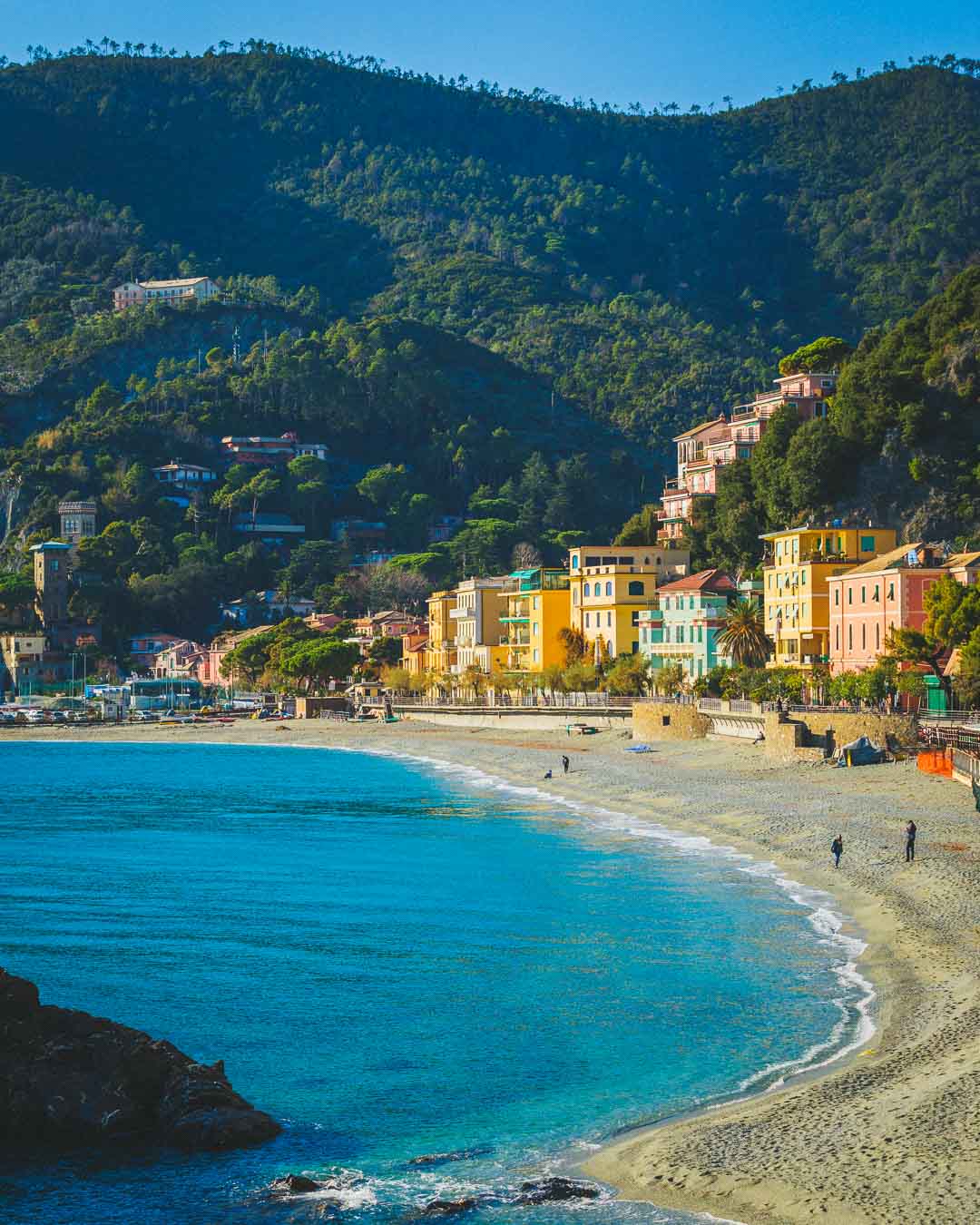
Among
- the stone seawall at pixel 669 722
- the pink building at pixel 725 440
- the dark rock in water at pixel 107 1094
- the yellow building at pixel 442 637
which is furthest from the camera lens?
the yellow building at pixel 442 637

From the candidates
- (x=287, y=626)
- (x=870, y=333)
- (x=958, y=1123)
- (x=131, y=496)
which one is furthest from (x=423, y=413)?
(x=958, y=1123)

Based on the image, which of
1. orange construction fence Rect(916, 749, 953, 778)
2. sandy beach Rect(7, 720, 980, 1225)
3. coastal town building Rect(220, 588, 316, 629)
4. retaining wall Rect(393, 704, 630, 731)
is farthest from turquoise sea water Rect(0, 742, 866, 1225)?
coastal town building Rect(220, 588, 316, 629)

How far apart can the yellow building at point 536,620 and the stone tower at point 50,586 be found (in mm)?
60470

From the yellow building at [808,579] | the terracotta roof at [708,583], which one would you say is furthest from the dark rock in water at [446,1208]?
the terracotta roof at [708,583]

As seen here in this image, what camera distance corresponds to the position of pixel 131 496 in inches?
7077

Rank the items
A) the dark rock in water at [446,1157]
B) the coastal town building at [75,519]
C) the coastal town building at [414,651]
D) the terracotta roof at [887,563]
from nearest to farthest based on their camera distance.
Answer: the dark rock in water at [446,1157] → the terracotta roof at [887,563] → the coastal town building at [414,651] → the coastal town building at [75,519]

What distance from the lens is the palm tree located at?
78.1m

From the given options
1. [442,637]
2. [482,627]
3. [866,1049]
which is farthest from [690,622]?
[866,1049]

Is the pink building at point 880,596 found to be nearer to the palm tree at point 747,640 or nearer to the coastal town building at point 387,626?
the palm tree at point 747,640

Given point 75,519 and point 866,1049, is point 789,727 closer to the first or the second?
point 866,1049

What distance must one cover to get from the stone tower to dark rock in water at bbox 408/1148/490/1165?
147m

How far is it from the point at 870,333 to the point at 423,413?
10090 cm

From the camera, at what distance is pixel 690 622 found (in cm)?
8906

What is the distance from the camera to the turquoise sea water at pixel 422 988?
17578 mm
